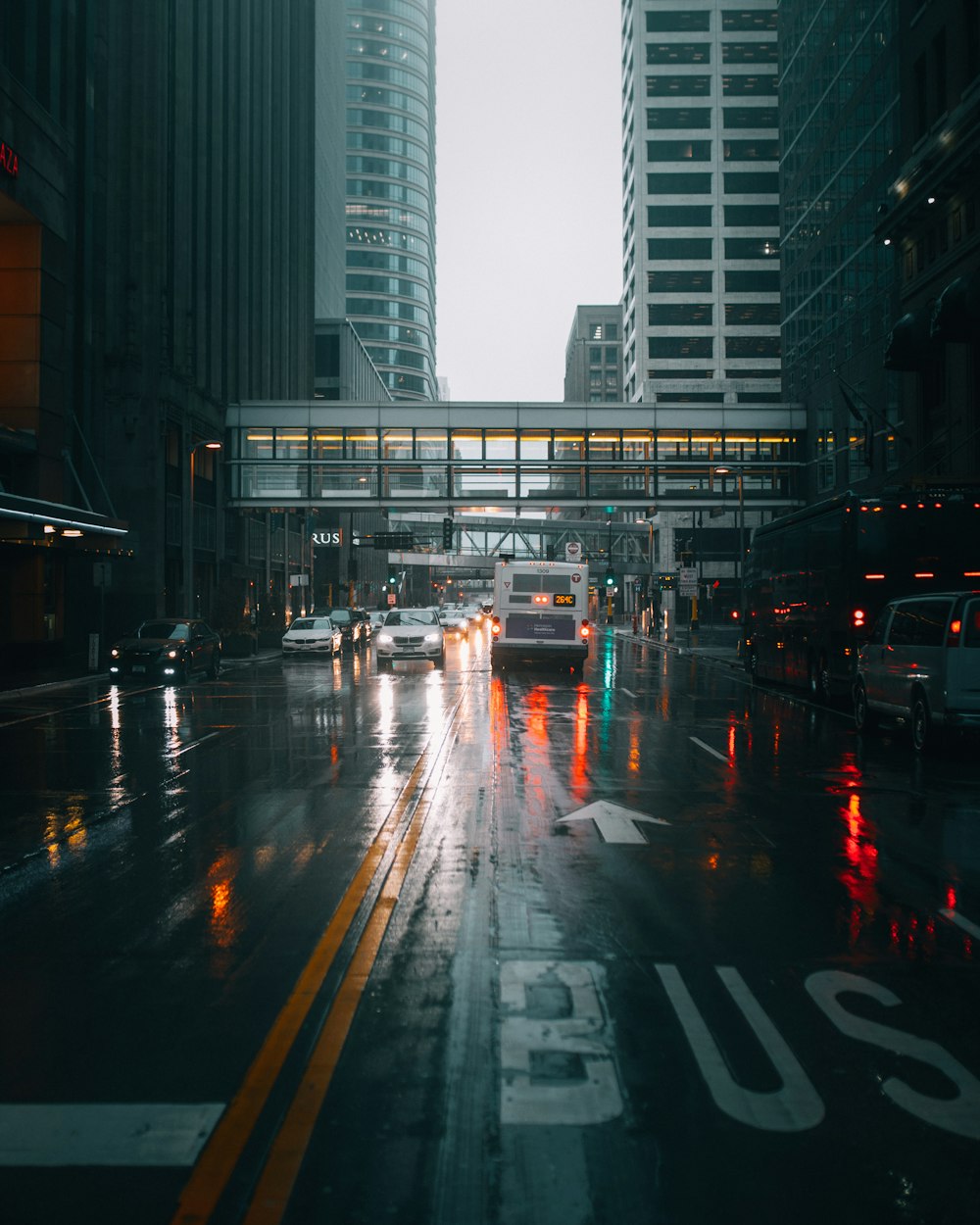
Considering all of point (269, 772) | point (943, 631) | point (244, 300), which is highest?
point (244, 300)

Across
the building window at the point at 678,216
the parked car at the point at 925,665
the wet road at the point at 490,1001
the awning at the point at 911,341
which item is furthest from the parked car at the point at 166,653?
the building window at the point at 678,216

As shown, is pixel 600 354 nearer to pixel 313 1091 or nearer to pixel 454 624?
pixel 454 624

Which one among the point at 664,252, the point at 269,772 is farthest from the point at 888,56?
the point at 664,252

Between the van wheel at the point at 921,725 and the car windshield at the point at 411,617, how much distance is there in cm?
2500

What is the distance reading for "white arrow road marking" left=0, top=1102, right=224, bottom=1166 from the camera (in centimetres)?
427

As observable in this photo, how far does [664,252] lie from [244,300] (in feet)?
181

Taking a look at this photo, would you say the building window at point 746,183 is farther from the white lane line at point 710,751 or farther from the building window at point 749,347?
the white lane line at point 710,751

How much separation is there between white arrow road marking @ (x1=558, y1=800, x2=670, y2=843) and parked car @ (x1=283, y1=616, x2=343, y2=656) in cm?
3427

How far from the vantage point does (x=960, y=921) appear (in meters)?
7.64

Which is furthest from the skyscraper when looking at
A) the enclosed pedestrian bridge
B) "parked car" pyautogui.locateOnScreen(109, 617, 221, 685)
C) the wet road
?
the wet road

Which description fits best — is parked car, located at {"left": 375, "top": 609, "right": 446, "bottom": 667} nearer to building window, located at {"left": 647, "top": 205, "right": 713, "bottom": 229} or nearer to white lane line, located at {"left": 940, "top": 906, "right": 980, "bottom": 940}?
white lane line, located at {"left": 940, "top": 906, "right": 980, "bottom": 940}

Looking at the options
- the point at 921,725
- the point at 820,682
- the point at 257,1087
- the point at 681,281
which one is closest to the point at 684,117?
the point at 681,281

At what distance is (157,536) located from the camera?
4647 centimetres

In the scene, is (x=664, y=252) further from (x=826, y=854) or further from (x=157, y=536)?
(x=826, y=854)
